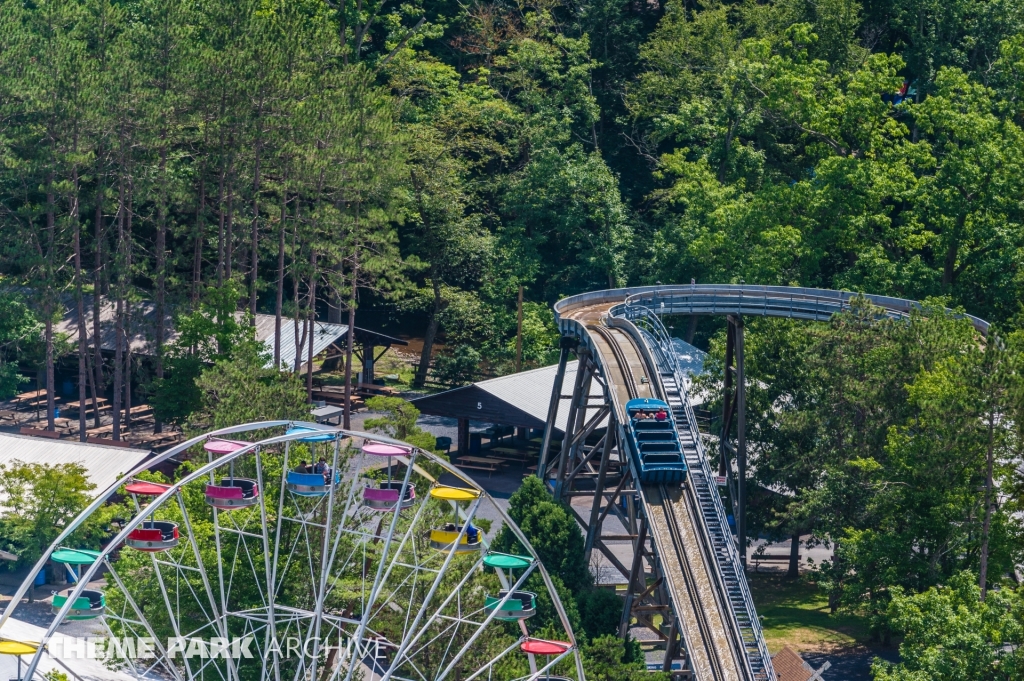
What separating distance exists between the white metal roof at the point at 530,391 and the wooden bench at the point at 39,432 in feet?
59.4

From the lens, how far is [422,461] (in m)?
50.8

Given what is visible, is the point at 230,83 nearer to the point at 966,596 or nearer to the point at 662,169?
the point at 662,169

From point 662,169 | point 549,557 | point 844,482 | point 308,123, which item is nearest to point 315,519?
point 549,557

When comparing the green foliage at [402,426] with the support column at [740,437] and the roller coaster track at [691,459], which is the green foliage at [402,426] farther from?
the support column at [740,437]

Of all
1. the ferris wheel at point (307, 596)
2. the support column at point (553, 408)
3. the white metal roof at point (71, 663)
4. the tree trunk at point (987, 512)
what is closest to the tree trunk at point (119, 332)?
the ferris wheel at point (307, 596)

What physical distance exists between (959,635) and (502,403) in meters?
29.1

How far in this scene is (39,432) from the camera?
6456cm

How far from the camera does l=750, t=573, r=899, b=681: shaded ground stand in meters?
45.8

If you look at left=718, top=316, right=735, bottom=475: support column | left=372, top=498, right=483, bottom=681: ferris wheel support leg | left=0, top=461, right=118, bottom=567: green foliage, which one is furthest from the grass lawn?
left=0, top=461, right=118, bottom=567: green foliage

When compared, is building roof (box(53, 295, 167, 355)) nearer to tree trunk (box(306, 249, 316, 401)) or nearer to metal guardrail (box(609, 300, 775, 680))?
tree trunk (box(306, 249, 316, 401))

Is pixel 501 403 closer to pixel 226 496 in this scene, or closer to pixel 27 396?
pixel 27 396

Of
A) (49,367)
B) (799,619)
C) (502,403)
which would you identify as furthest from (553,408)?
(49,367)

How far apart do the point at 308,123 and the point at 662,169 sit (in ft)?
97.5

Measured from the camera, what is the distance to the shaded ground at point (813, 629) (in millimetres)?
45750
